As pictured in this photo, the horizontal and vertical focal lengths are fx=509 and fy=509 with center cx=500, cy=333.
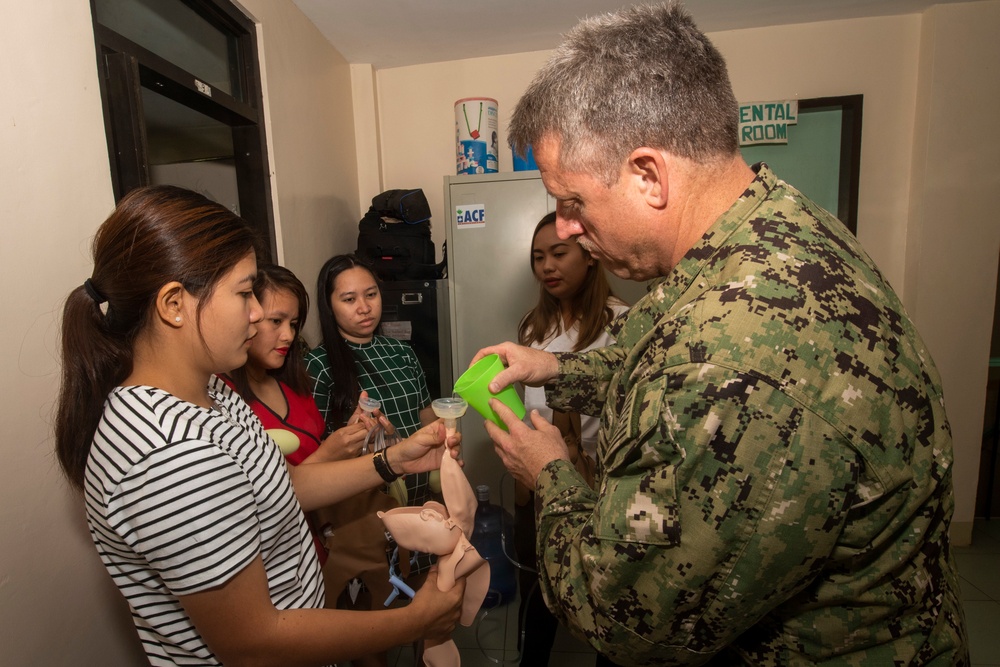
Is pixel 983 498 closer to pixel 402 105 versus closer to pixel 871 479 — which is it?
pixel 871 479

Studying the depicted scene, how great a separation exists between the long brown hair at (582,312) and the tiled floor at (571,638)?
1.31 meters

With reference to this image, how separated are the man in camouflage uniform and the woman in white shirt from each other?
1.30 metres

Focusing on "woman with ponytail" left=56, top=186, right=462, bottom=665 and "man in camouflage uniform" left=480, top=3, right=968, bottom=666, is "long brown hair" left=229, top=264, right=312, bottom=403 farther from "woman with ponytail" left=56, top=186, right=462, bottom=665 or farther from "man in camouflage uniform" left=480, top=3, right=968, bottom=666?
"man in camouflage uniform" left=480, top=3, right=968, bottom=666

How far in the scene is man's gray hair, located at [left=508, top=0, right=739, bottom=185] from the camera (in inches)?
29.2

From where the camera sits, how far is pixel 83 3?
132cm

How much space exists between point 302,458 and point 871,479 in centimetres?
154

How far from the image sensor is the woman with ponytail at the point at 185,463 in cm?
74

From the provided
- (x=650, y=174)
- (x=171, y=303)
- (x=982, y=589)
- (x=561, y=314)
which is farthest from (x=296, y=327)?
(x=982, y=589)

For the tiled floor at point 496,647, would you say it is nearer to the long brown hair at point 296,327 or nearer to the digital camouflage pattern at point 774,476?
the long brown hair at point 296,327

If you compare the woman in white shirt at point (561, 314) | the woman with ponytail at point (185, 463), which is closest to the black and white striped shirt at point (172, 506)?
the woman with ponytail at point (185, 463)

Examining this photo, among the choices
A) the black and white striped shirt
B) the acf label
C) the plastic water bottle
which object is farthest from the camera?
the acf label

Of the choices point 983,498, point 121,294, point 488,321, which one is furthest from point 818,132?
point 121,294

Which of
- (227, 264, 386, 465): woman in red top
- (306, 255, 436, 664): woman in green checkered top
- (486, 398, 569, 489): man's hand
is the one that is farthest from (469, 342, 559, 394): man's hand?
(306, 255, 436, 664): woman in green checkered top

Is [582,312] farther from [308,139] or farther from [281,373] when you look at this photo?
[308,139]
